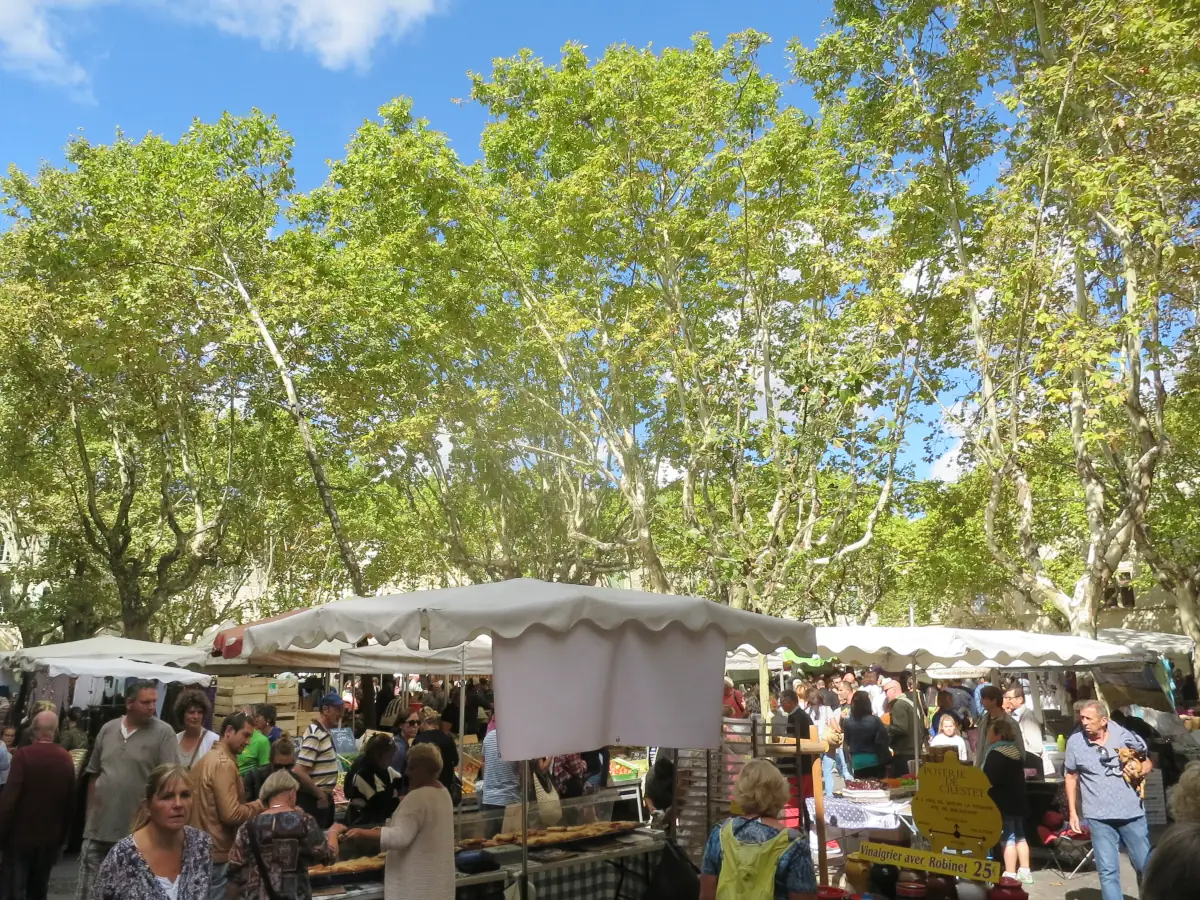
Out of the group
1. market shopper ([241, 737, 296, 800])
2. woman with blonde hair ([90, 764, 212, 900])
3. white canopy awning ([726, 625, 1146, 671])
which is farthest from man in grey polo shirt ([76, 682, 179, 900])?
white canopy awning ([726, 625, 1146, 671])

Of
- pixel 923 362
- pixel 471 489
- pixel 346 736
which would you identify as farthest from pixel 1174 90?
pixel 471 489

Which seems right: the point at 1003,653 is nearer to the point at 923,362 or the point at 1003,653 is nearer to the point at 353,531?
the point at 923,362

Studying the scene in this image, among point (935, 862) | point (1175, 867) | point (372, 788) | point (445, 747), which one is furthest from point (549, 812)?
point (1175, 867)

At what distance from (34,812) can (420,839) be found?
313 cm

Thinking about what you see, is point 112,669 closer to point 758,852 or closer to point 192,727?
point 192,727

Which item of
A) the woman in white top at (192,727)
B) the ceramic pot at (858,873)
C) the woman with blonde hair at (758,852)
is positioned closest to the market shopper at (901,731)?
the ceramic pot at (858,873)

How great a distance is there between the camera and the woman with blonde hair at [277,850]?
15.7 feet

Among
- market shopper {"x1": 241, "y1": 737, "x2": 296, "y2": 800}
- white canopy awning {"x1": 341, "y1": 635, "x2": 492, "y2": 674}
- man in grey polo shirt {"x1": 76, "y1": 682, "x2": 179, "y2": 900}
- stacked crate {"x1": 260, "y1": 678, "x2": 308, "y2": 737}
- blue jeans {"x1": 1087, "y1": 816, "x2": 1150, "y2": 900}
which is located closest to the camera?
man in grey polo shirt {"x1": 76, "y1": 682, "x2": 179, "y2": 900}

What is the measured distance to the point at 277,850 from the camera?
480cm

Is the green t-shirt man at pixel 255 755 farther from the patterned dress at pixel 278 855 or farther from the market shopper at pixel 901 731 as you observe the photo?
the market shopper at pixel 901 731

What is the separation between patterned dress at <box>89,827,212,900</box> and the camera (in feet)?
10.8

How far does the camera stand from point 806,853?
395 centimetres

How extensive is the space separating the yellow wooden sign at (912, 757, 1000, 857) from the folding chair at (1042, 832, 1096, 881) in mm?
5008

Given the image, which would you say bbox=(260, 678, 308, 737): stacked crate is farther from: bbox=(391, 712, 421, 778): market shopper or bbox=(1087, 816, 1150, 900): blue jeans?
bbox=(1087, 816, 1150, 900): blue jeans
